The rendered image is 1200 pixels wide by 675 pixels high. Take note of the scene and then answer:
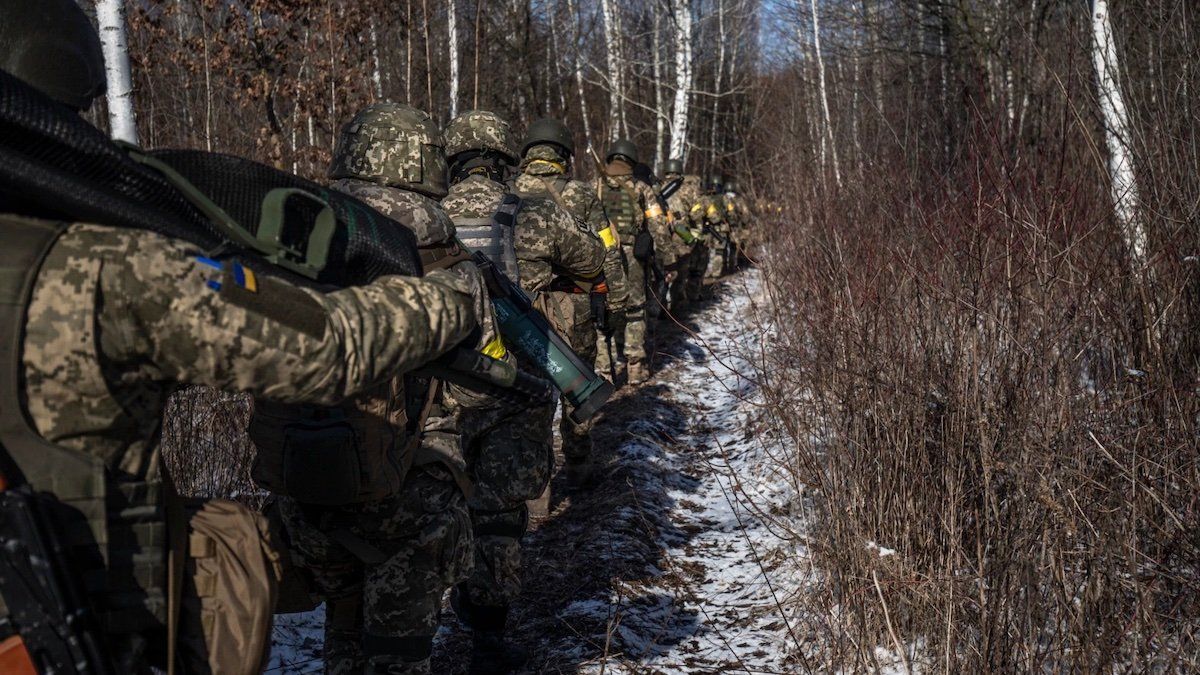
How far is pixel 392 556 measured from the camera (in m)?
2.78

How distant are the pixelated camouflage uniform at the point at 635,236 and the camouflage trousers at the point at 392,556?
6181 millimetres

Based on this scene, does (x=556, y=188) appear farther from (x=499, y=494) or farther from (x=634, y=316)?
(x=634, y=316)

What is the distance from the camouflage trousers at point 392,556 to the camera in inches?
108

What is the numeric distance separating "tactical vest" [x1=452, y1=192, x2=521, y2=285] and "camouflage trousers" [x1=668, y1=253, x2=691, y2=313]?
27.9ft

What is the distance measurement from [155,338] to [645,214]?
9.65m

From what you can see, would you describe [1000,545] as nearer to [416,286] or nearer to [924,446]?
[924,446]

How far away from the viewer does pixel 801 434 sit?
3.98m

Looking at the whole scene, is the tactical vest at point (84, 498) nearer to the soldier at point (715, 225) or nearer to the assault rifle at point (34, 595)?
the assault rifle at point (34, 595)

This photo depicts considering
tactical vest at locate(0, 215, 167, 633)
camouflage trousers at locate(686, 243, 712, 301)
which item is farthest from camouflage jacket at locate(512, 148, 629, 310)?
camouflage trousers at locate(686, 243, 712, 301)

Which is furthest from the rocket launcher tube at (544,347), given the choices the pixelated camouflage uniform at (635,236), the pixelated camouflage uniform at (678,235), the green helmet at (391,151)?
the pixelated camouflage uniform at (678,235)

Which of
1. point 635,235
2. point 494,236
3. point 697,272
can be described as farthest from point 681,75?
point 494,236

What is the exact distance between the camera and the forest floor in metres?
3.78

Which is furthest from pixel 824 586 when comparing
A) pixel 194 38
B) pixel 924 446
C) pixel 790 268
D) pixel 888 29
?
pixel 888 29

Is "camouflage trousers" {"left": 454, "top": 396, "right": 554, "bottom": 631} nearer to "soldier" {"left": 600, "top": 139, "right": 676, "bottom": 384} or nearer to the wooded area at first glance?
the wooded area
